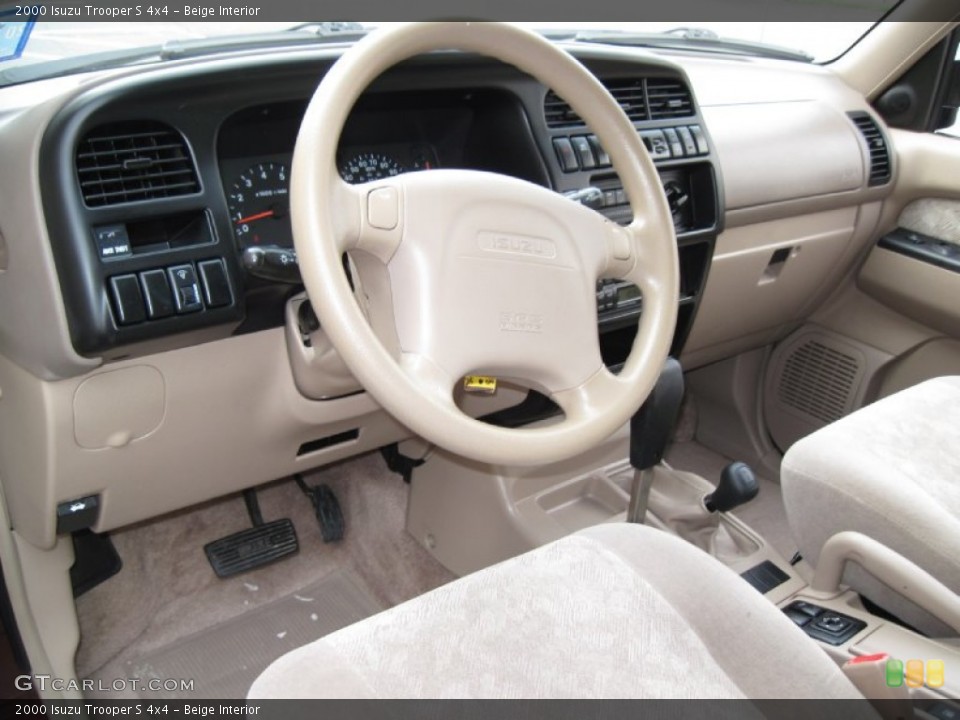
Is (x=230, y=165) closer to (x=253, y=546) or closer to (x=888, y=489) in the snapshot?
(x=253, y=546)

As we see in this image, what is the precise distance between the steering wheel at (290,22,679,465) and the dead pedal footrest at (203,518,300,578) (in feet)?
3.43

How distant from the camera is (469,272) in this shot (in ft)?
3.23

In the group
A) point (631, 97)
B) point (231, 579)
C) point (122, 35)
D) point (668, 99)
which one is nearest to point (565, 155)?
point (631, 97)

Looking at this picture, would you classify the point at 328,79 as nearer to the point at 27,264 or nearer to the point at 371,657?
the point at 27,264

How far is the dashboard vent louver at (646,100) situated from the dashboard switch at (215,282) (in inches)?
26.3

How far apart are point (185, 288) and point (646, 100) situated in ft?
3.28

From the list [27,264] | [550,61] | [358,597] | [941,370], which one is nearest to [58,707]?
[358,597]

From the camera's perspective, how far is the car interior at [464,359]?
3.12 ft

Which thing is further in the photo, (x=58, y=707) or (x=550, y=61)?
(x=58, y=707)

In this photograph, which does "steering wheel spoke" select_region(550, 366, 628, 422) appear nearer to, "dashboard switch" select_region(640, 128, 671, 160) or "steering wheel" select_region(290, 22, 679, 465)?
"steering wheel" select_region(290, 22, 679, 465)

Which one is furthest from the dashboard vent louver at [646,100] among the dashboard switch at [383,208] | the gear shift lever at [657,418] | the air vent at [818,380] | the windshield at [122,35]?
the air vent at [818,380]

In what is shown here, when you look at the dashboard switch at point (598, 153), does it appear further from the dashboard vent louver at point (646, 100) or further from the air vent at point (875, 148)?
the air vent at point (875, 148)

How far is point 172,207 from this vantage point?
112 cm

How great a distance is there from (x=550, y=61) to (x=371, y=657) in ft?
2.53
